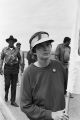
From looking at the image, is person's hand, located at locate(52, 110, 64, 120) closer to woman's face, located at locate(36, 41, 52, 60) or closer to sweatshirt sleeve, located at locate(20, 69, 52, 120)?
sweatshirt sleeve, located at locate(20, 69, 52, 120)

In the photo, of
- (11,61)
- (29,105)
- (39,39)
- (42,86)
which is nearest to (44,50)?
(39,39)

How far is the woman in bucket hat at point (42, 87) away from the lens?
3.02m

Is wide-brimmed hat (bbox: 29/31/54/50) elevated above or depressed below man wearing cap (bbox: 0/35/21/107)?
above

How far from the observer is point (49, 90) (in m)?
3.03

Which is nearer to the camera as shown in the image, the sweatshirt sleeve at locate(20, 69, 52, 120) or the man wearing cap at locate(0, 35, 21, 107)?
the sweatshirt sleeve at locate(20, 69, 52, 120)

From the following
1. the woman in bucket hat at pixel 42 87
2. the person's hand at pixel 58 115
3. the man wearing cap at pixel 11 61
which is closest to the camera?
the person's hand at pixel 58 115

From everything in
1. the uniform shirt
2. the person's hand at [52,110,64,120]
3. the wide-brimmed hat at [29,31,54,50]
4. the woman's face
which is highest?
the wide-brimmed hat at [29,31,54,50]

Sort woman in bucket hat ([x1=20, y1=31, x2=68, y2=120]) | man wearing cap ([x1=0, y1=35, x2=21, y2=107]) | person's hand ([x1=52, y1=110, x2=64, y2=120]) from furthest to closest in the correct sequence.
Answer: man wearing cap ([x1=0, y1=35, x2=21, y2=107])
woman in bucket hat ([x1=20, y1=31, x2=68, y2=120])
person's hand ([x1=52, y1=110, x2=64, y2=120])

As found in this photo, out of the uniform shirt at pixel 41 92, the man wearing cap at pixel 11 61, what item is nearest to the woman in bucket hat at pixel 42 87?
the uniform shirt at pixel 41 92

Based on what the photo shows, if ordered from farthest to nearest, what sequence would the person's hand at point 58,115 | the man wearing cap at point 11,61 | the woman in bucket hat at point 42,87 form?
1. the man wearing cap at point 11,61
2. the woman in bucket hat at point 42,87
3. the person's hand at point 58,115

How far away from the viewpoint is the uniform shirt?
3.02m

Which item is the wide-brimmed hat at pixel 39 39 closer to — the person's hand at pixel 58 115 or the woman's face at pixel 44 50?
the woman's face at pixel 44 50

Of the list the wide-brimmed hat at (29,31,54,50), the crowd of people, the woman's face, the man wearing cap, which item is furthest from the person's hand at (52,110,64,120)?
the man wearing cap

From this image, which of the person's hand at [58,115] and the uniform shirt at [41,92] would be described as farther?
the uniform shirt at [41,92]
